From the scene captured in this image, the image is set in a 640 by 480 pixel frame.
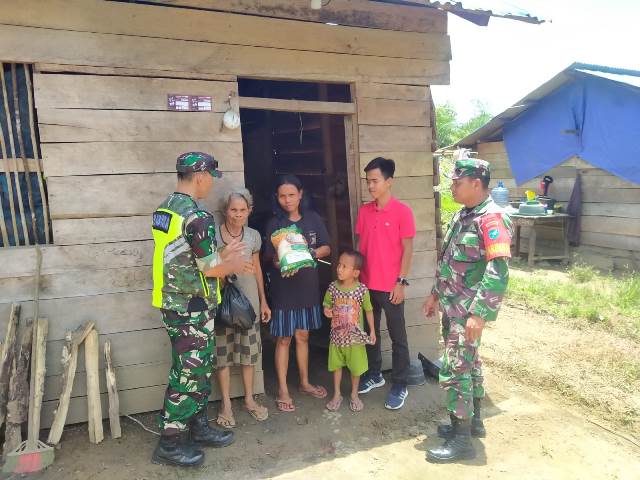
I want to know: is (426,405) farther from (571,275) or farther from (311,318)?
(571,275)

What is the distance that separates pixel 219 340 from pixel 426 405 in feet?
A: 5.95

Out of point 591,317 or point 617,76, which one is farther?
point 617,76

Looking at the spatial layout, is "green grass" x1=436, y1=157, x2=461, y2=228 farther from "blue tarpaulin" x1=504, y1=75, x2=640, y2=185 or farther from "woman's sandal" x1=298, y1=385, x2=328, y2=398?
"woman's sandal" x1=298, y1=385, x2=328, y2=398

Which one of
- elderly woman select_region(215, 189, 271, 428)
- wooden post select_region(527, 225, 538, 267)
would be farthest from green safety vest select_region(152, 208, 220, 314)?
wooden post select_region(527, 225, 538, 267)

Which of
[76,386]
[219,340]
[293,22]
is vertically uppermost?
[293,22]

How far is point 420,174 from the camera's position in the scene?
4.64 metres

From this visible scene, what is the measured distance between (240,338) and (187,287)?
927 millimetres

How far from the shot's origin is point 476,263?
10.6 feet

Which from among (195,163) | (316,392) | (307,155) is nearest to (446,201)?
(307,155)

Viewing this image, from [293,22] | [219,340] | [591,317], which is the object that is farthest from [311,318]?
[591,317]

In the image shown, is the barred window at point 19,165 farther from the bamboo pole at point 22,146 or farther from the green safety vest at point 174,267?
the green safety vest at point 174,267

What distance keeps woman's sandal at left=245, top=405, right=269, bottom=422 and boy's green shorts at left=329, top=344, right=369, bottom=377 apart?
62 centimetres

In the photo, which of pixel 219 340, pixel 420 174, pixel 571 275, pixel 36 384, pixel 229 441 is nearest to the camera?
pixel 36 384

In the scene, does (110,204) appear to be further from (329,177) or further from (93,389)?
(329,177)
